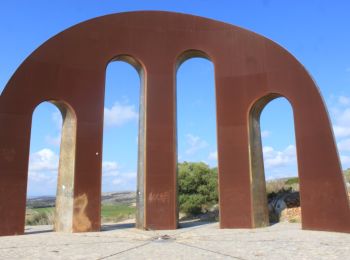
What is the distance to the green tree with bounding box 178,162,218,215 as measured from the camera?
20.1 metres

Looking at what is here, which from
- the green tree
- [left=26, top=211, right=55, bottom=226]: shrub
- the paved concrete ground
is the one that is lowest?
the paved concrete ground

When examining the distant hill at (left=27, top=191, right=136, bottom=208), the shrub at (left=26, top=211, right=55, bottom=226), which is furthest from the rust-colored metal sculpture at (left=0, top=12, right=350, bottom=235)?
the distant hill at (left=27, top=191, right=136, bottom=208)

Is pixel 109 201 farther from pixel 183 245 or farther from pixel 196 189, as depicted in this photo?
pixel 183 245

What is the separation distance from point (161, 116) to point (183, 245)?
5.76m

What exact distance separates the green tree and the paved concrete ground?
22.9ft

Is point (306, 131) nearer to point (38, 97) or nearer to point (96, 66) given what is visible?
point (96, 66)

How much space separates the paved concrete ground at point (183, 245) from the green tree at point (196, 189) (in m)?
6.97

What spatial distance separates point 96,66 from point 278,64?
7.00 meters

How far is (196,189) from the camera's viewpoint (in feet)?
67.9

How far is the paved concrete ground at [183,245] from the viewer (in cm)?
840

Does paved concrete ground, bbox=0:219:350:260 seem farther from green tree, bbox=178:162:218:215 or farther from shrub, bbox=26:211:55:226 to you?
green tree, bbox=178:162:218:215

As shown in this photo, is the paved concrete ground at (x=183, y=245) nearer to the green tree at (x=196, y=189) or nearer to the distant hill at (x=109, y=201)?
the green tree at (x=196, y=189)

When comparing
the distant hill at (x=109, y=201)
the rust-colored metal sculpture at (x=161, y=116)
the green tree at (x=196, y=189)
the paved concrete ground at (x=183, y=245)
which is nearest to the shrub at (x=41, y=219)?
the rust-colored metal sculpture at (x=161, y=116)

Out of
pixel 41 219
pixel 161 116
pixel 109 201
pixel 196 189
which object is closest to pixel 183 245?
pixel 161 116
